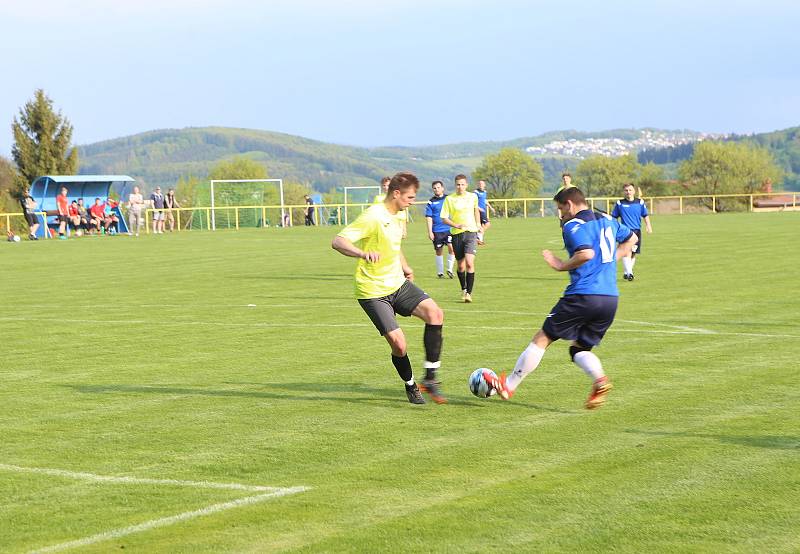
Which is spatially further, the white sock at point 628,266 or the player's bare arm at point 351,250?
the white sock at point 628,266

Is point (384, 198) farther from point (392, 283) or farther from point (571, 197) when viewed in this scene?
point (571, 197)

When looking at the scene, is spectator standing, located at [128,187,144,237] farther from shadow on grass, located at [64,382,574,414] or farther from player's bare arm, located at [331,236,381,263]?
player's bare arm, located at [331,236,381,263]

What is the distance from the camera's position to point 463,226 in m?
21.1

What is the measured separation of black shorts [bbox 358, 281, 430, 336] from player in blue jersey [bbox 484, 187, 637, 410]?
A: 1.04 m

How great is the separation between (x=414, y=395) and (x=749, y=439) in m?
2.95

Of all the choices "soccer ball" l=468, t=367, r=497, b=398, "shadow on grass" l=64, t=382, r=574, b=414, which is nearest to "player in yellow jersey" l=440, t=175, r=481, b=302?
"shadow on grass" l=64, t=382, r=574, b=414

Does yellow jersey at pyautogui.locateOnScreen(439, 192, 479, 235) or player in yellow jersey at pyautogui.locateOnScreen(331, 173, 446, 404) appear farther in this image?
yellow jersey at pyautogui.locateOnScreen(439, 192, 479, 235)

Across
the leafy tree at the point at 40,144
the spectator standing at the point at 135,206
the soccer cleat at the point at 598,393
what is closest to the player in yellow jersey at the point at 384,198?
the soccer cleat at the point at 598,393

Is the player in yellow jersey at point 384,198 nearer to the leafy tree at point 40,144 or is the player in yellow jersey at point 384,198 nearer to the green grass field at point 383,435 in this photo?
the green grass field at point 383,435

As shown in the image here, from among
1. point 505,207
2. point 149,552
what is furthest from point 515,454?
Answer: point 505,207

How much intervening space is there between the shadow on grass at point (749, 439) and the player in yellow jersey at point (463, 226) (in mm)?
11262

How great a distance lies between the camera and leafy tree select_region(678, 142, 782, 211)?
138 m

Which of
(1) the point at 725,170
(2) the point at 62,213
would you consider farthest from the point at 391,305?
(1) the point at 725,170

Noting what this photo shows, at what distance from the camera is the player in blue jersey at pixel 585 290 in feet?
31.1
